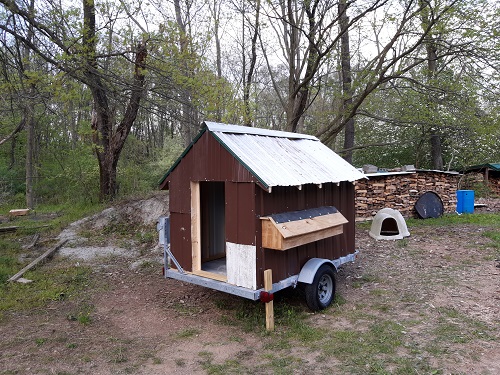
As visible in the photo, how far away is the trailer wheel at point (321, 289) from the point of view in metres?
5.49

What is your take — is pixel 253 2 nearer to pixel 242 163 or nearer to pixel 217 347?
pixel 242 163

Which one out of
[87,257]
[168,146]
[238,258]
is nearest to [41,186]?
[168,146]

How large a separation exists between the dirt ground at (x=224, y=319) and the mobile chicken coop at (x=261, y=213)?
1.98 feet

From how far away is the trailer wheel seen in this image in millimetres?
5492

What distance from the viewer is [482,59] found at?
10.6 meters

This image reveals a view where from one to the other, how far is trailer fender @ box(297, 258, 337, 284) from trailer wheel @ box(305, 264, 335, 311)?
0.28 feet

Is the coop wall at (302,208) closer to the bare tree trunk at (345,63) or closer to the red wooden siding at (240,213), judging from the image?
the red wooden siding at (240,213)

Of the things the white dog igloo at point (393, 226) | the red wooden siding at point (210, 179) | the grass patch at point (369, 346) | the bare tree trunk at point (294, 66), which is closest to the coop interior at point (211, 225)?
the red wooden siding at point (210, 179)

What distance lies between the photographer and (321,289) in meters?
5.86

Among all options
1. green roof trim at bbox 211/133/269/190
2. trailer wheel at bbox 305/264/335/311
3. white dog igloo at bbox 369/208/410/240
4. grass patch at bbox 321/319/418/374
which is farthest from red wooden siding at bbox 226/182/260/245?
white dog igloo at bbox 369/208/410/240

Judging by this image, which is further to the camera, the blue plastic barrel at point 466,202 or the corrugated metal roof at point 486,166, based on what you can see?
the corrugated metal roof at point 486,166

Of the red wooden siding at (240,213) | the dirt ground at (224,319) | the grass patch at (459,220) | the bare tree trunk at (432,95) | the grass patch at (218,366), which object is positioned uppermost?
the bare tree trunk at (432,95)

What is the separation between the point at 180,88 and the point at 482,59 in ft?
26.7

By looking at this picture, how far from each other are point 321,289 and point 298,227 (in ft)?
4.37
